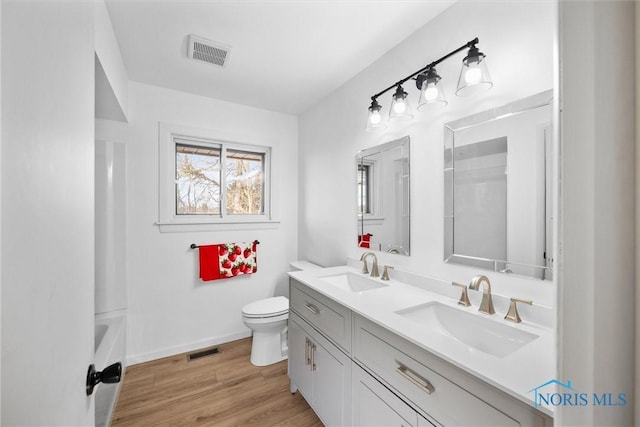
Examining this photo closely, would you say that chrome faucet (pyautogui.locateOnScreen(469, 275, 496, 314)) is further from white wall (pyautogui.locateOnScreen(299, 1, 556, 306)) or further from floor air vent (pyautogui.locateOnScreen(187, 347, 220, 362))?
floor air vent (pyautogui.locateOnScreen(187, 347, 220, 362))

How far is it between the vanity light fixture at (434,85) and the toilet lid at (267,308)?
5.30 ft

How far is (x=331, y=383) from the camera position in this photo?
4.91ft

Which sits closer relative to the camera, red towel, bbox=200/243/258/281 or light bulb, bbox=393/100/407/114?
light bulb, bbox=393/100/407/114

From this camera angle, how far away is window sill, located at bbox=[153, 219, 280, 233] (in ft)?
8.16

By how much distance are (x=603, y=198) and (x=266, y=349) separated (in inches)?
98.3

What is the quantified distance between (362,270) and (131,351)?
2.08 m

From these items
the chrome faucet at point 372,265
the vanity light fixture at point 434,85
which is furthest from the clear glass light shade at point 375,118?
the chrome faucet at point 372,265

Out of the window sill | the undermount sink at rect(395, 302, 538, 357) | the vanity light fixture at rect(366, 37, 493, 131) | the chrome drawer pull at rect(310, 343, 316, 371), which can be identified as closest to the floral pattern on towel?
the window sill

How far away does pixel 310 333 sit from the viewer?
1704 mm

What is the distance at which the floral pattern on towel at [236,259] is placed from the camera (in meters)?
2.67

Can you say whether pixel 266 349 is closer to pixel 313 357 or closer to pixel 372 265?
pixel 313 357

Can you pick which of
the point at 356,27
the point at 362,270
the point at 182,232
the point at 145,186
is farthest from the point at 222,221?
the point at 356,27

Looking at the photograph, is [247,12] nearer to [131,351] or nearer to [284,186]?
[284,186]

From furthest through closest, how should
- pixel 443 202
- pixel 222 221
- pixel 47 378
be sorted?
1. pixel 222 221
2. pixel 443 202
3. pixel 47 378
